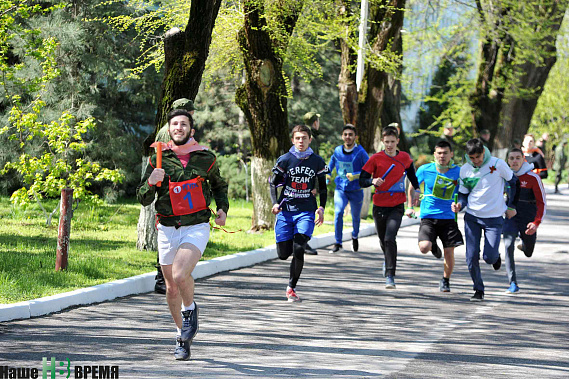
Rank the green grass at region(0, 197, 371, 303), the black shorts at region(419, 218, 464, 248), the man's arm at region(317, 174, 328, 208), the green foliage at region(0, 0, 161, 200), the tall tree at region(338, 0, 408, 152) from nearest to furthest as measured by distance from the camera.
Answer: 1. the green grass at region(0, 197, 371, 303)
2. the man's arm at region(317, 174, 328, 208)
3. the black shorts at region(419, 218, 464, 248)
4. the tall tree at region(338, 0, 408, 152)
5. the green foliage at region(0, 0, 161, 200)

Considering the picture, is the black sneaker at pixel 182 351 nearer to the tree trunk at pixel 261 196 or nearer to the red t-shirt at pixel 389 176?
the red t-shirt at pixel 389 176

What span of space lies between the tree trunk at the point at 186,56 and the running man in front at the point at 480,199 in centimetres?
395

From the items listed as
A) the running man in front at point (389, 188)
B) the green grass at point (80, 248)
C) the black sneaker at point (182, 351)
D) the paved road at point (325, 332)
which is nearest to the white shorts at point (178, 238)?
the black sneaker at point (182, 351)

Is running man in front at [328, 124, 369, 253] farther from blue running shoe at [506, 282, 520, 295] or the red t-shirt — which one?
blue running shoe at [506, 282, 520, 295]

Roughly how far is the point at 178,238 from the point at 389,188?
5.00 m

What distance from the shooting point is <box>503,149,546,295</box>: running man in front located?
1152 centimetres

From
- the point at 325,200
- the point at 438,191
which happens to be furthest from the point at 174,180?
the point at 438,191

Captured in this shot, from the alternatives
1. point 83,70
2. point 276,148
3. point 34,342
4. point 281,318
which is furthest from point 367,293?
point 83,70

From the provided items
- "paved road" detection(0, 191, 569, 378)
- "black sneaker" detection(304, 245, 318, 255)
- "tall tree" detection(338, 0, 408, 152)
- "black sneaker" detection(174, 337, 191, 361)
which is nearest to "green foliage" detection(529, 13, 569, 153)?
"tall tree" detection(338, 0, 408, 152)

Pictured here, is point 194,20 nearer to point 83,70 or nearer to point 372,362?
point 372,362

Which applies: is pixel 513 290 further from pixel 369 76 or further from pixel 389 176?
pixel 369 76

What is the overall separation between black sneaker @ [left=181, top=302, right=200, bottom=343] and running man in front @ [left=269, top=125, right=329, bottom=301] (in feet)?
10.6

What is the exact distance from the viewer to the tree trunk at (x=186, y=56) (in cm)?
1230

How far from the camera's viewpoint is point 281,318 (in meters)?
9.04
